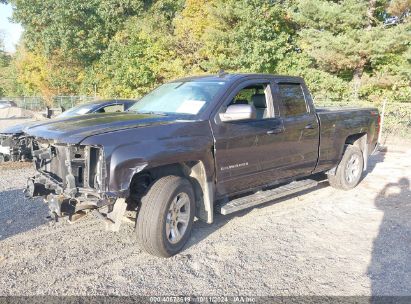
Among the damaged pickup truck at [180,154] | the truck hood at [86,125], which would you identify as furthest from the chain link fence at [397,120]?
the truck hood at [86,125]

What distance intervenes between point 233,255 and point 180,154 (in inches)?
51.5

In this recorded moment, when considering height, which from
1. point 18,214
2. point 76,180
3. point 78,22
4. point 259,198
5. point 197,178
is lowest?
point 18,214

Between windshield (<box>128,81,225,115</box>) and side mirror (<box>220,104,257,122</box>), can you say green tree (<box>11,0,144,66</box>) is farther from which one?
side mirror (<box>220,104,257,122</box>)

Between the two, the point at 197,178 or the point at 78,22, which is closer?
the point at 197,178

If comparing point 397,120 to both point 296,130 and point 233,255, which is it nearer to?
point 296,130

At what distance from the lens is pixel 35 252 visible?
13.7ft

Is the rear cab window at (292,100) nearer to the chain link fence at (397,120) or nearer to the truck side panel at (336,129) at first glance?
the truck side panel at (336,129)

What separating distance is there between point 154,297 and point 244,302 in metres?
0.80

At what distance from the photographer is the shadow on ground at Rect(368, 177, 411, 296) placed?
11.8 ft

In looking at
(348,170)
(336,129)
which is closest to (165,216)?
(336,129)

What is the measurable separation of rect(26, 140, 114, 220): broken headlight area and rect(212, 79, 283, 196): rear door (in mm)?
1420

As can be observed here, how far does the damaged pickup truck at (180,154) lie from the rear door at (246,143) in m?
0.01

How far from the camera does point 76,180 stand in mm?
3660

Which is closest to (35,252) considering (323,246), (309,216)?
(323,246)
